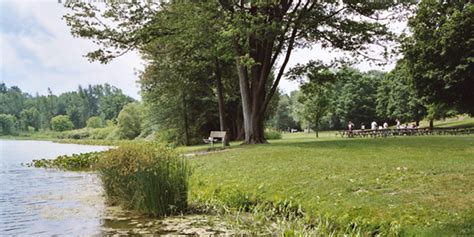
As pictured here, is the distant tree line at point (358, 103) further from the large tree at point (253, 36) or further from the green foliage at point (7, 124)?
the green foliage at point (7, 124)

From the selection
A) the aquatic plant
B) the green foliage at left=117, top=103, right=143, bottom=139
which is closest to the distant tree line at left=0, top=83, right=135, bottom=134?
the green foliage at left=117, top=103, right=143, bottom=139

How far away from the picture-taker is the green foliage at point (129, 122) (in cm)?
5681

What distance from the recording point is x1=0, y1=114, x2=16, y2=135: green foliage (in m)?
67.6

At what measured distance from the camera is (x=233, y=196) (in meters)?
7.68

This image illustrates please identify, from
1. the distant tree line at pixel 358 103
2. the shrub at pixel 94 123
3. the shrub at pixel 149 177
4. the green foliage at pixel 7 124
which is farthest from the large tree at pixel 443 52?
the shrub at pixel 94 123

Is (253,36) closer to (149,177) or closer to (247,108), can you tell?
(247,108)

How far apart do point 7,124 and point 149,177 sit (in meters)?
74.5

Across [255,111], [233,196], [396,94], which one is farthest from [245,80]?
[396,94]

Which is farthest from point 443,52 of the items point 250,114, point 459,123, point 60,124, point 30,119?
point 30,119

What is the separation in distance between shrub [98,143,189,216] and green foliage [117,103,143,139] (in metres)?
49.2

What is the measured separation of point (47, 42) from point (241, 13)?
9.85m

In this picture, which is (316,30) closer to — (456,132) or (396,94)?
(456,132)

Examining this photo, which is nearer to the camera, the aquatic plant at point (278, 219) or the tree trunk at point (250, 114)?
the aquatic plant at point (278, 219)

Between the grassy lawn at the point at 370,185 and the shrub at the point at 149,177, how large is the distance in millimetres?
1029
